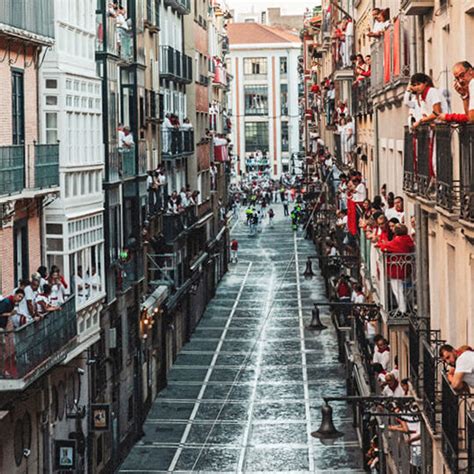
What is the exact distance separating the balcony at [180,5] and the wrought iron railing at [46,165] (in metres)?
27.6

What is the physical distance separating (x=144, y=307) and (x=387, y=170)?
13.8 m

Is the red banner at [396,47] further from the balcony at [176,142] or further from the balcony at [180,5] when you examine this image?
the balcony at [180,5]

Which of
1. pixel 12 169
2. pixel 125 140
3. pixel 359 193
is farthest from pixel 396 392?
pixel 125 140

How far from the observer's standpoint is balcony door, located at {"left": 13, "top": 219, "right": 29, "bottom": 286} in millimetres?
28781

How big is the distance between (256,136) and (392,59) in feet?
428

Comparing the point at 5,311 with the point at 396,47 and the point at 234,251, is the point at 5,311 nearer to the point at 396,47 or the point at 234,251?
the point at 396,47

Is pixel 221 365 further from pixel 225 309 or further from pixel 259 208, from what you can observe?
pixel 259 208

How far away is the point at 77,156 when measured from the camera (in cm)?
3272

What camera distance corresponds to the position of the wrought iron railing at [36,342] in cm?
2342

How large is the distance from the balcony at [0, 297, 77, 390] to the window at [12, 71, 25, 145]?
3733 mm

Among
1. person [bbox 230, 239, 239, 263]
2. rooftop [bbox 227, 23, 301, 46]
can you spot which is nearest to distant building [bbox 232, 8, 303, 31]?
rooftop [bbox 227, 23, 301, 46]

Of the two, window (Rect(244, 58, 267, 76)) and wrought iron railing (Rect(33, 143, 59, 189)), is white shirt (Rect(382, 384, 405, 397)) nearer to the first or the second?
wrought iron railing (Rect(33, 143, 59, 189))

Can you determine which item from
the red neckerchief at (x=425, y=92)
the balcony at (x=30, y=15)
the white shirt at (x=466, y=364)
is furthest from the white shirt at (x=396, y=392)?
the balcony at (x=30, y=15)

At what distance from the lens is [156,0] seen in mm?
53438
